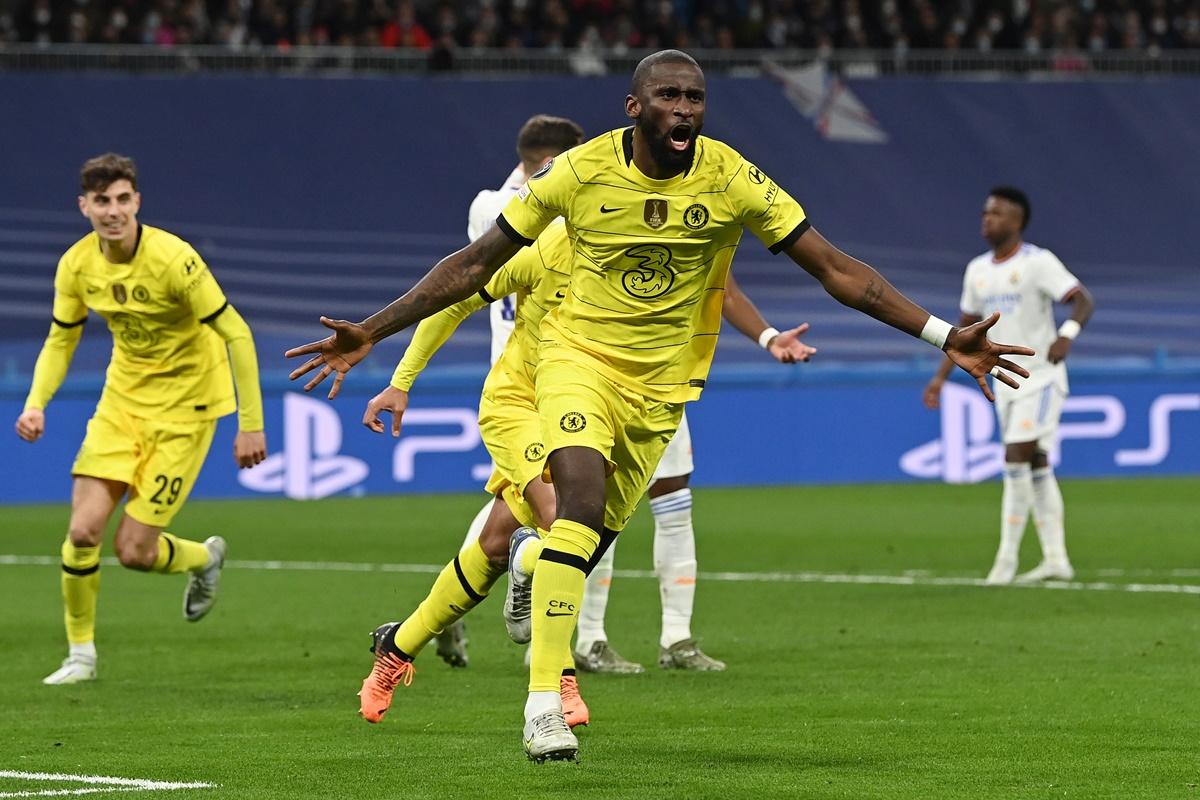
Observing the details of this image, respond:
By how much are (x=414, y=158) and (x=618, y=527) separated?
20173 millimetres

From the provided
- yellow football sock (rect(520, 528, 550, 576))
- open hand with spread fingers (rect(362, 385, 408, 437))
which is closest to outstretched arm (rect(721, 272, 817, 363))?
open hand with spread fingers (rect(362, 385, 408, 437))

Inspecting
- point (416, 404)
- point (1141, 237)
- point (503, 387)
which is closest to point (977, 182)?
point (1141, 237)

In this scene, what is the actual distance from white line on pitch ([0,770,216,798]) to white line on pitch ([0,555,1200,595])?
7.58 meters

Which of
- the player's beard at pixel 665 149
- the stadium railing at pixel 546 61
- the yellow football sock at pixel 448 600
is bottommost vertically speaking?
the yellow football sock at pixel 448 600

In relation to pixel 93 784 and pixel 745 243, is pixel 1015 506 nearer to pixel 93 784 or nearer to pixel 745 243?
pixel 93 784

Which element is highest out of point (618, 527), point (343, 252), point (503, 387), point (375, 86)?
point (375, 86)

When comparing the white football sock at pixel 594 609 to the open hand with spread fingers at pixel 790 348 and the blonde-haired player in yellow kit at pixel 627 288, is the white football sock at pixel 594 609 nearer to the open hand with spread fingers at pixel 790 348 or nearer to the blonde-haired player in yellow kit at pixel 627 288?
the open hand with spread fingers at pixel 790 348

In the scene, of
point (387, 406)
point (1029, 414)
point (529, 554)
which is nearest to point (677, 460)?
point (387, 406)

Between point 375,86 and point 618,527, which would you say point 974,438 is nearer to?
point 375,86

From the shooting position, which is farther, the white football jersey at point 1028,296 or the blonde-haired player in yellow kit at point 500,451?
the white football jersey at point 1028,296

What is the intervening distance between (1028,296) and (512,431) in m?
6.68

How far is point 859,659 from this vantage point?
31.9 ft

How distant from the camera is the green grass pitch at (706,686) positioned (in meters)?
6.55

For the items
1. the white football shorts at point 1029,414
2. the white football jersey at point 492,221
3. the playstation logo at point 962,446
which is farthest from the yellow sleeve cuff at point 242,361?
the playstation logo at point 962,446
